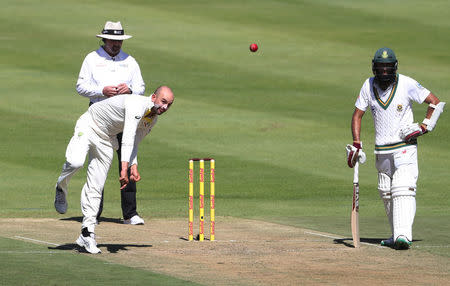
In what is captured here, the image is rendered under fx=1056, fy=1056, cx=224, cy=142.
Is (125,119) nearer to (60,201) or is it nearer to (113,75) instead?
(60,201)

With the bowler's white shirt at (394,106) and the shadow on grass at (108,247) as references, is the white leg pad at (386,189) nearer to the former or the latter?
the bowler's white shirt at (394,106)

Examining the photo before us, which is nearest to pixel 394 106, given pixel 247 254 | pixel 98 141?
pixel 247 254

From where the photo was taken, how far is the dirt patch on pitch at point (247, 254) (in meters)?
8.84

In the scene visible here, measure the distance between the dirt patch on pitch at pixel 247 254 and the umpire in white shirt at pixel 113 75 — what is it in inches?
13.6

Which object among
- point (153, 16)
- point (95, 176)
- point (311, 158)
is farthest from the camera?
point (153, 16)

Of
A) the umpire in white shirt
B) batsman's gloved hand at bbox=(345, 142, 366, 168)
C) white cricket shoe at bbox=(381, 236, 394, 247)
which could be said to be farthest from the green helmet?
the umpire in white shirt

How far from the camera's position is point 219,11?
1185 inches

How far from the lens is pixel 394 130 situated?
425 inches

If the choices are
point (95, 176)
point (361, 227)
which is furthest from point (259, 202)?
point (95, 176)

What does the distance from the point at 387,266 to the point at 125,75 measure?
4.49 m

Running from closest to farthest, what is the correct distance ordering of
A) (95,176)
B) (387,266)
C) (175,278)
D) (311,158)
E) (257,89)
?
(175,278), (387,266), (95,176), (311,158), (257,89)

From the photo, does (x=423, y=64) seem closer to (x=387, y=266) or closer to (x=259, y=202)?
(x=259, y=202)

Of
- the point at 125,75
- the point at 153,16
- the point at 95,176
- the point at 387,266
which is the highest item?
the point at 153,16

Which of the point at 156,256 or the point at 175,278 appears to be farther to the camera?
the point at 156,256
